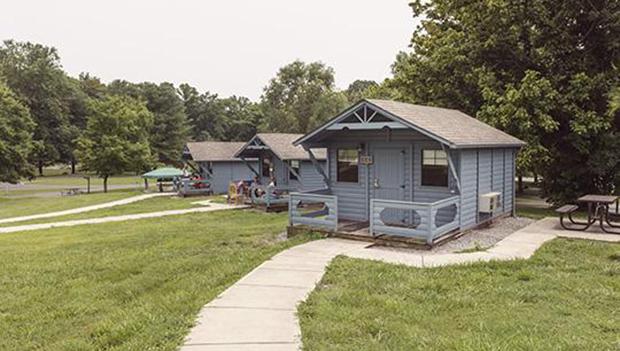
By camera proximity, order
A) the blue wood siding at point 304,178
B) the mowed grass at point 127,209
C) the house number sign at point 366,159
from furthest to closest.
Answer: the blue wood siding at point 304,178, the mowed grass at point 127,209, the house number sign at point 366,159

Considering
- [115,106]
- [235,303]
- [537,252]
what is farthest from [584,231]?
[115,106]

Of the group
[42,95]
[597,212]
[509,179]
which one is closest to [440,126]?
[509,179]

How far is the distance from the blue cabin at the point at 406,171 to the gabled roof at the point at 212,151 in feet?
51.9

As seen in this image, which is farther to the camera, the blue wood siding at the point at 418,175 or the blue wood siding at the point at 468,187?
the blue wood siding at the point at 418,175

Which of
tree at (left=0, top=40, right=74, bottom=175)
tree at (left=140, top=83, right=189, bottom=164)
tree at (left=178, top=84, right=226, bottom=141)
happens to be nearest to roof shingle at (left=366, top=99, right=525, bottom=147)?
tree at (left=140, top=83, right=189, bottom=164)

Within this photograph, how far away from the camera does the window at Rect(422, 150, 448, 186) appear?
10945 mm

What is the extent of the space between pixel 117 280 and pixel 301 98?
4724 centimetres

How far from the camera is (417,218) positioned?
11445 mm

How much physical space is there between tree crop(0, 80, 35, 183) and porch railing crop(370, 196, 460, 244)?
2770cm

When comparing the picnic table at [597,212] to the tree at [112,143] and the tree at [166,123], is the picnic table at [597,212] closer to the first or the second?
the tree at [112,143]

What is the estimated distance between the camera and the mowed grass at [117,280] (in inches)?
202

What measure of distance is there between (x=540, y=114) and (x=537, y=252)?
675 centimetres

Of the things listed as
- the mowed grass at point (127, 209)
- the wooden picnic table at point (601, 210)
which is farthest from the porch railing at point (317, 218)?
the mowed grass at point (127, 209)

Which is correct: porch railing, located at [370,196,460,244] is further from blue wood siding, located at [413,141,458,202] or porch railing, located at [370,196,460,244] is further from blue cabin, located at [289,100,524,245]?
blue wood siding, located at [413,141,458,202]
